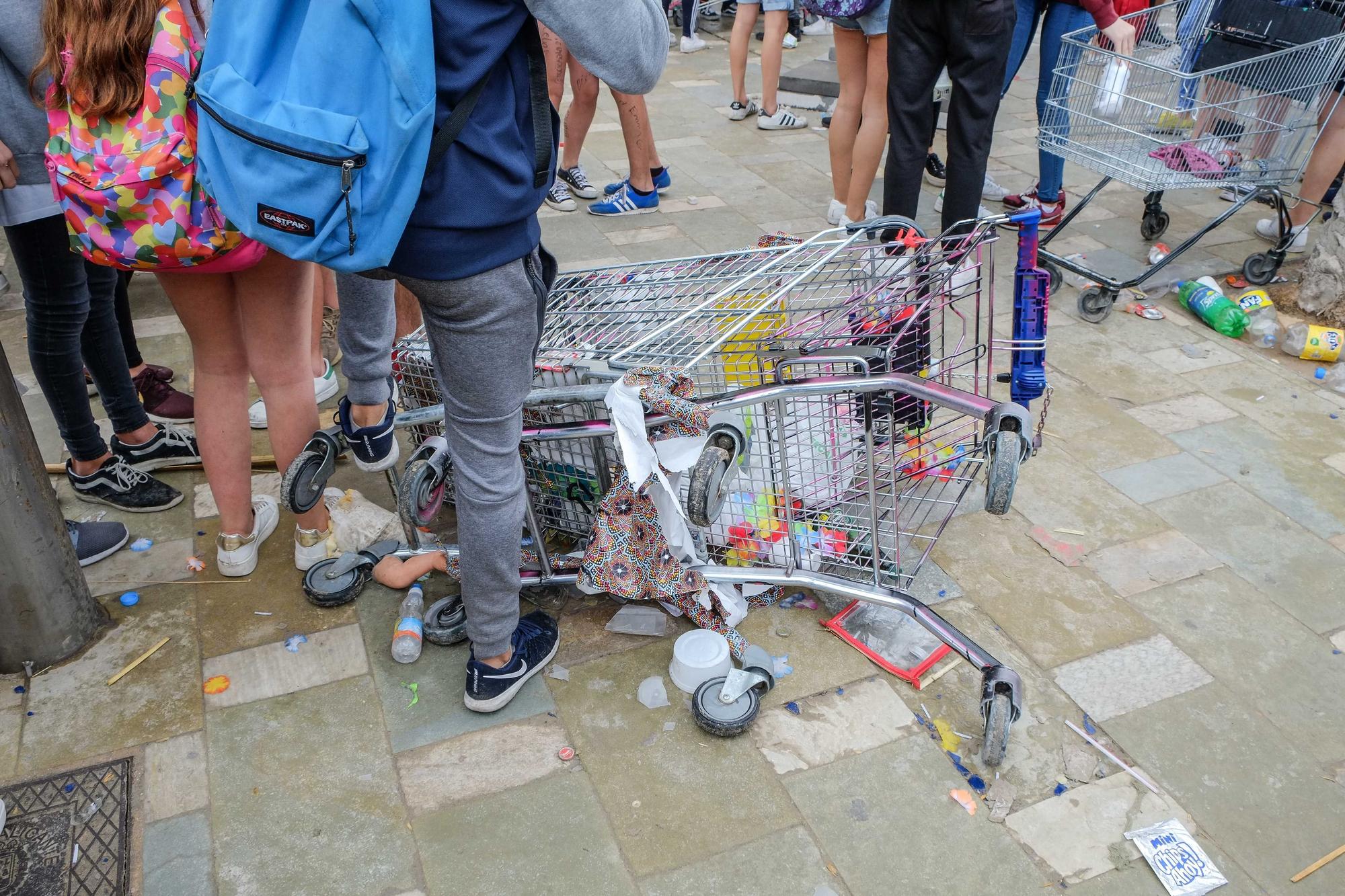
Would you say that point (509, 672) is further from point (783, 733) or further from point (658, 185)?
point (658, 185)

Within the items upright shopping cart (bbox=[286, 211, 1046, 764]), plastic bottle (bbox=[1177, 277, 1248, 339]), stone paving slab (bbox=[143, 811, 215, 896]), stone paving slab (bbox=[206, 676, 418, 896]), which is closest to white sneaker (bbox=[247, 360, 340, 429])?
upright shopping cart (bbox=[286, 211, 1046, 764])

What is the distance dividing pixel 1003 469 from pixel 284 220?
1496 millimetres

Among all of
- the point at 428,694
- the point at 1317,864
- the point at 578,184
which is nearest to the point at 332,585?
the point at 428,694

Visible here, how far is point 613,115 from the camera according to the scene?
7.66 m

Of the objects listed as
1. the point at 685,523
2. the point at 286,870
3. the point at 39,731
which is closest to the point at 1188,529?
the point at 685,523

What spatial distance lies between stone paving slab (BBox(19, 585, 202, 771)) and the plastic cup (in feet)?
4.02

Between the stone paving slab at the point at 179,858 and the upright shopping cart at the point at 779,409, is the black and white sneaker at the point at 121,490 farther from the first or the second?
the stone paving slab at the point at 179,858

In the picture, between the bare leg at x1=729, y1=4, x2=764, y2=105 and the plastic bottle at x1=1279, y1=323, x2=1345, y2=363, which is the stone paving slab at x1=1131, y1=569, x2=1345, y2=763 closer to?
the plastic bottle at x1=1279, y1=323, x2=1345, y2=363

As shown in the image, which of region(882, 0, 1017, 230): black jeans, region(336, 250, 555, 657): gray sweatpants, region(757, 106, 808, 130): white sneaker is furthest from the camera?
region(757, 106, 808, 130): white sneaker

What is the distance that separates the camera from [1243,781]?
2.39 m

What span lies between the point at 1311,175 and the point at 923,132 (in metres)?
2.31

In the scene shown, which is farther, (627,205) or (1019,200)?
(627,205)

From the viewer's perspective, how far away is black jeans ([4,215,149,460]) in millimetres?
2854

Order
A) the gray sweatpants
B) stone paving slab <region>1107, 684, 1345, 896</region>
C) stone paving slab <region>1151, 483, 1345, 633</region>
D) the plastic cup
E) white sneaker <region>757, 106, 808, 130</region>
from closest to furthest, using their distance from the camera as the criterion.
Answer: the gray sweatpants, stone paving slab <region>1107, 684, 1345, 896</region>, the plastic cup, stone paving slab <region>1151, 483, 1345, 633</region>, white sneaker <region>757, 106, 808, 130</region>
